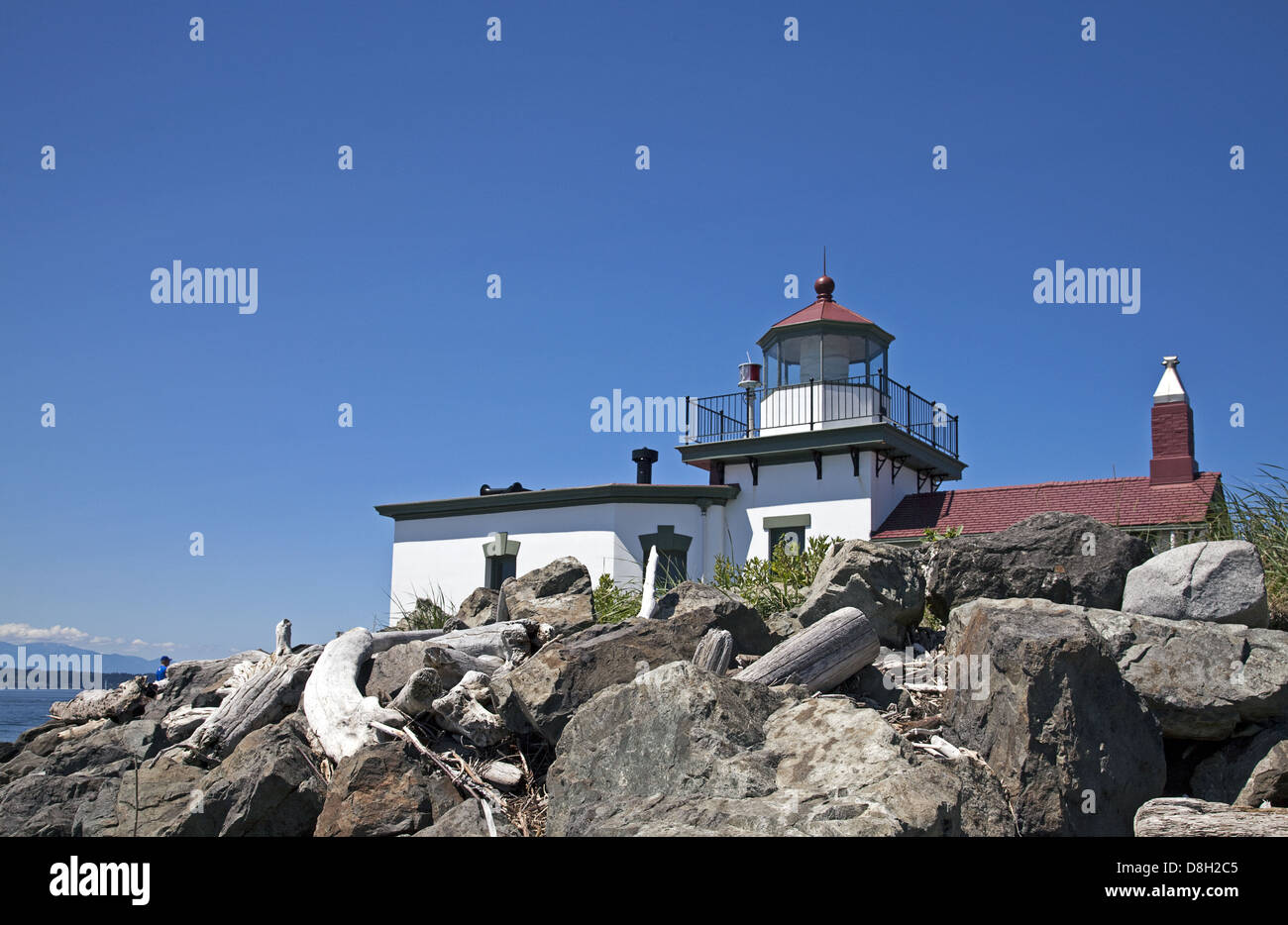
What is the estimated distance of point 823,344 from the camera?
69.2 ft

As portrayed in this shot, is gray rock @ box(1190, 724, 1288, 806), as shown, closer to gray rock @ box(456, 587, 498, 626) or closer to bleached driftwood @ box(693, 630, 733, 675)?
bleached driftwood @ box(693, 630, 733, 675)

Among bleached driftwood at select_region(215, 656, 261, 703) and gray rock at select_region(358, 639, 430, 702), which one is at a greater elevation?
gray rock at select_region(358, 639, 430, 702)

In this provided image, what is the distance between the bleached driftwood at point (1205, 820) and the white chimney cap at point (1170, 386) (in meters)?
13.9

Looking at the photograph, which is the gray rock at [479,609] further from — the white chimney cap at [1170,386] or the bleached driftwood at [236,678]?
the white chimney cap at [1170,386]

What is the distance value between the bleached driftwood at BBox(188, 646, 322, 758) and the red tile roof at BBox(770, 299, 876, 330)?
48.1ft

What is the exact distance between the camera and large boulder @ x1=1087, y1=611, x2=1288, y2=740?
639cm

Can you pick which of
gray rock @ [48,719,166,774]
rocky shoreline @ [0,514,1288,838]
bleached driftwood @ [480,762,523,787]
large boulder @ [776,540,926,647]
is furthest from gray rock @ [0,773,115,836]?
large boulder @ [776,540,926,647]

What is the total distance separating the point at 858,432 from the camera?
1919 cm

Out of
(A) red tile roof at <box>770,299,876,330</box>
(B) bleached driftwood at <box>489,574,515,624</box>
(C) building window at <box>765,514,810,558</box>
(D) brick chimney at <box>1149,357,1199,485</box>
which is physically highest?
(A) red tile roof at <box>770,299,876,330</box>

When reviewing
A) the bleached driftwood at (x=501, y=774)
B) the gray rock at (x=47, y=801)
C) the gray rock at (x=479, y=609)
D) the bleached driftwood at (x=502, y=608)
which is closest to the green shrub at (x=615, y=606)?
the bleached driftwood at (x=502, y=608)

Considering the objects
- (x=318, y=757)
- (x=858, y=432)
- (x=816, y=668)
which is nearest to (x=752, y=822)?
(x=816, y=668)

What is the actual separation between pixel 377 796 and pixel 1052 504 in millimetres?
15368

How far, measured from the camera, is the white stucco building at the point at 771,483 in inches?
779

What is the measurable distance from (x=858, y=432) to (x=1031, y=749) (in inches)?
548
